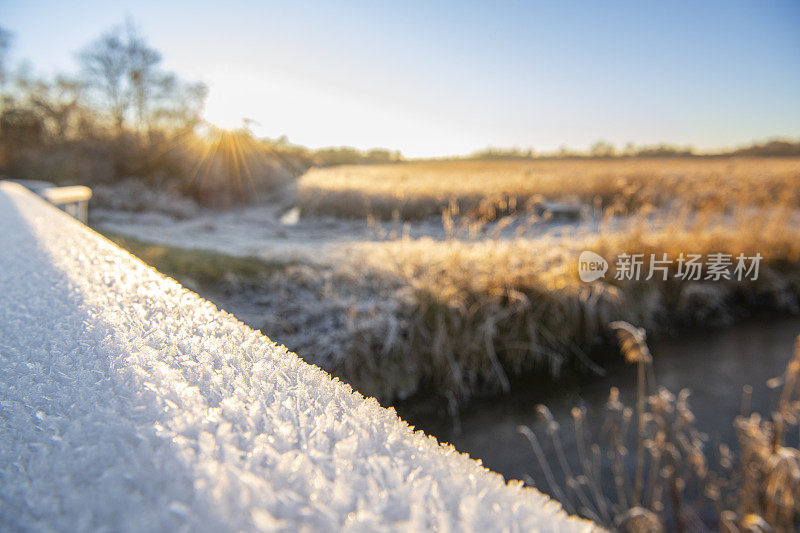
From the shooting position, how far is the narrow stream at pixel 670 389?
2.94m

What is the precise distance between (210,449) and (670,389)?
4.16 m

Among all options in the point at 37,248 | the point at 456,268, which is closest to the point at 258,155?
the point at 456,268

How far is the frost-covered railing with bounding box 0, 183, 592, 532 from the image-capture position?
0.16m

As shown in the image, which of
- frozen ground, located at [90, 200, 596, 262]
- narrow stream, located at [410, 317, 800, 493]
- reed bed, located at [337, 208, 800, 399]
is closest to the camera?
narrow stream, located at [410, 317, 800, 493]

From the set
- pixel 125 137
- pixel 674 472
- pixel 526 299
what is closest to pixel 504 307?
Result: pixel 526 299

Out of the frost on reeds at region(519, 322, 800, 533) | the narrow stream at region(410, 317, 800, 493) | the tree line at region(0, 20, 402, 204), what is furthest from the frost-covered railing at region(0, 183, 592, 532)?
the tree line at region(0, 20, 402, 204)

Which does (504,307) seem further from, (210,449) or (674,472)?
(210,449)

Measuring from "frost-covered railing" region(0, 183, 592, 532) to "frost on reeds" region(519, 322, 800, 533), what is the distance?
179 centimetres

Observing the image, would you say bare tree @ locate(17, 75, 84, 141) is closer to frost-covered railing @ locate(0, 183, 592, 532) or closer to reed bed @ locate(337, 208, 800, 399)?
reed bed @ locate(337, 208, 800, 399)

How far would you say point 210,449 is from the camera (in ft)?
0.62

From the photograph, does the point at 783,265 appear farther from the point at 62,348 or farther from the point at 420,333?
the point at 62,348

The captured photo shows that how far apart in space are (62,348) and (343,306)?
120 inches

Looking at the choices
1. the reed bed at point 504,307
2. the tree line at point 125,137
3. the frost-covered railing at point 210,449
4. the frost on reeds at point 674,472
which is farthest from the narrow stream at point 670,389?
the tree line at point 125,137

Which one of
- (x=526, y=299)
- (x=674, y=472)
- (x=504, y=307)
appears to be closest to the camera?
(x=674, y=472)
